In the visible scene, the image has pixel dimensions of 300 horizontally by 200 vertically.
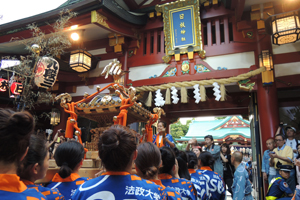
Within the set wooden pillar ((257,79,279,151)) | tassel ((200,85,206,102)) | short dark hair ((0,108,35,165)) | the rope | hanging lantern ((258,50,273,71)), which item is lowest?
short dark hair ((0,108,35,165))

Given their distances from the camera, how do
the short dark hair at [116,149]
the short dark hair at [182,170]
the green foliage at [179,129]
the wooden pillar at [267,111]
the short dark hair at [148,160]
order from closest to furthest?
the short dark hair at [116,149], the short dark hair at [148,160], the short dark hair at [182,170], the wooden pillar at [267,111], the green foliage at [179,129]

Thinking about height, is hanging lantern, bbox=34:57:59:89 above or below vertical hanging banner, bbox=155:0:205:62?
below

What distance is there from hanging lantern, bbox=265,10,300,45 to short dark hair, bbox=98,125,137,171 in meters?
5.10

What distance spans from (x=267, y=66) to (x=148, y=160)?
18.2 ft

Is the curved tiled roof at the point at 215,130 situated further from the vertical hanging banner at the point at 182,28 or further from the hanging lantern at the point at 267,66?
the vertical hanging banner at the point at 182,28

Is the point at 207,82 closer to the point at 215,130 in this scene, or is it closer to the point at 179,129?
the point at 215,130

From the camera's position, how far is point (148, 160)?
1.63m

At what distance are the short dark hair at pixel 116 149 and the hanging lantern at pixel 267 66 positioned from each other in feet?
18.8

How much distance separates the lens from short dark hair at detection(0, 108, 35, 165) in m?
0.95

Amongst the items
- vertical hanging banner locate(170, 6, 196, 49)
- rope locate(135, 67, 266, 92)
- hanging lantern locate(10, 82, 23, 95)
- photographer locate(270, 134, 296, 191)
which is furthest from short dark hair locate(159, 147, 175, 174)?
hanging lantern locate(10, 82, 23, 95)

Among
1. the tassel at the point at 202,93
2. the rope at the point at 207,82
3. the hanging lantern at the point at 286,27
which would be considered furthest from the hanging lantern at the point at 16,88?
the hanging lantern at the point at 286,27

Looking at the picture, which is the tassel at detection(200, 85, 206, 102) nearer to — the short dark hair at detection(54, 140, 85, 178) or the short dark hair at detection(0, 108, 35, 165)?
the short dark hair at detection(54, 140, 85, 178)

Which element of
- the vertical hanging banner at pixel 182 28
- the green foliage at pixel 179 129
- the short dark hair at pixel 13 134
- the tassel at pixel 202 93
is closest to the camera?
the short dark hair at pixel 13 134

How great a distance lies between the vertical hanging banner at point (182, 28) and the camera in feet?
22.7
